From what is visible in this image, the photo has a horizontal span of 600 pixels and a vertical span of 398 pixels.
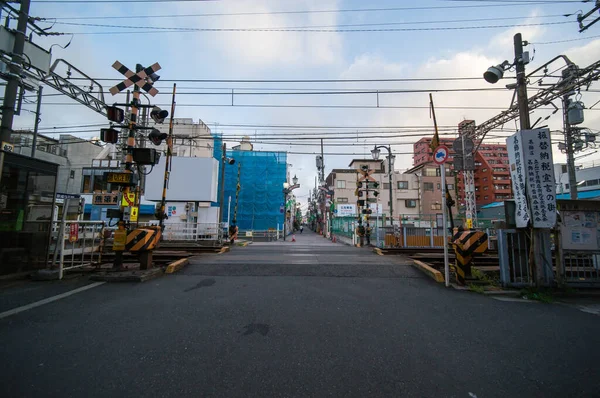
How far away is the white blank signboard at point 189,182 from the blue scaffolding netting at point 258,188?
6331mm

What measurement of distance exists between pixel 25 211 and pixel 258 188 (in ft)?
79.1

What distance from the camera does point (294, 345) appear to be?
10.5 ft

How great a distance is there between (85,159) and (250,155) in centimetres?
2644

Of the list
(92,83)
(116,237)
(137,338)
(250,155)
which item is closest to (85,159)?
(250,155)

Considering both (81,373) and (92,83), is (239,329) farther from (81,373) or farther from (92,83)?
(92,83)

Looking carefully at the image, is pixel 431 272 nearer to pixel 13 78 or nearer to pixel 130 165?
pixel 130 165

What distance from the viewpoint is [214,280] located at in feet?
21.0

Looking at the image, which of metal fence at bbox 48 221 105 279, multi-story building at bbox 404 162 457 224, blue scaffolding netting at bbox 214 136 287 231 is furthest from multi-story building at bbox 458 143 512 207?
metal fence at bbox 48 221 105 279

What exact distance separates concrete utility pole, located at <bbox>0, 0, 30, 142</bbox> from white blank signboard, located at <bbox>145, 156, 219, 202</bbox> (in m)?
14.4

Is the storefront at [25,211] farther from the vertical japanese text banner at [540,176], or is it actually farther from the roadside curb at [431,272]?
the vertical japanese text banner at [540,176]

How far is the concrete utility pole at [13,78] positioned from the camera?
853cm

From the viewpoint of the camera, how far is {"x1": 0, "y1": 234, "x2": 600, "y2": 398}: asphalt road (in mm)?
2434

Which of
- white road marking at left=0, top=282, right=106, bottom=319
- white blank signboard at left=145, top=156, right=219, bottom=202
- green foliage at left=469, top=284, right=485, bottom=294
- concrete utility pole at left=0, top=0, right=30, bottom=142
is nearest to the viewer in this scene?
white road marking at left=0, top=282, right=106, bottom=319

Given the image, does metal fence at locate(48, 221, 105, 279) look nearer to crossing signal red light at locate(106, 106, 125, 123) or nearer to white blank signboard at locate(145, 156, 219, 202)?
crossing signal red light at locate(106, 106, 125, 123)
